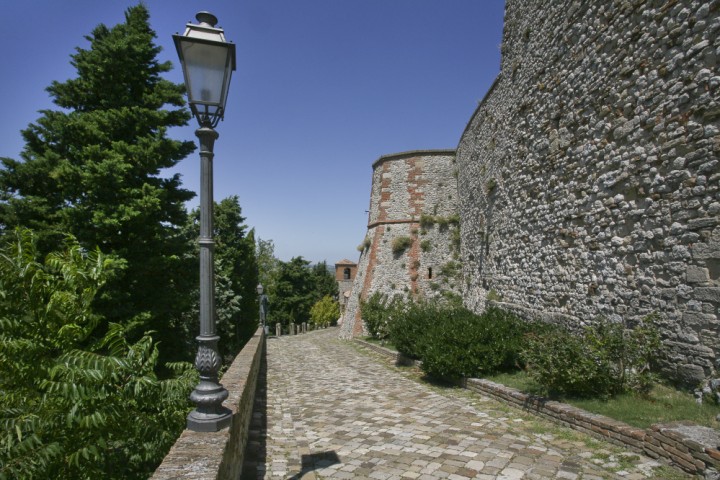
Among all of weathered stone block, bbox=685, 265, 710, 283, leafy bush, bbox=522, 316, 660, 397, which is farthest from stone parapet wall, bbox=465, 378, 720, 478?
weathered stone block, bbox=685, 265, 710, 283

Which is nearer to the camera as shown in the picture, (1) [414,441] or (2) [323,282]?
(1) [414,441]

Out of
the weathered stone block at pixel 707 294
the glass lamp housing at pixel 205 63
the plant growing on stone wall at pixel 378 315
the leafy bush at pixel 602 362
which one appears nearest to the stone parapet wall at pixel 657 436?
the leafy bush at pixel 602 362

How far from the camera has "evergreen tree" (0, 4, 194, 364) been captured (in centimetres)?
1056

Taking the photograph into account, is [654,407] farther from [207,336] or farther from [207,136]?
[207,136]

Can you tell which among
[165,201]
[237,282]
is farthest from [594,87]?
[237,282]

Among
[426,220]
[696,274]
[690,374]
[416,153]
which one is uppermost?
[416,153]

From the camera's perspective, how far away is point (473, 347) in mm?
8172

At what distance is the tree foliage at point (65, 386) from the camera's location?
3412 millimetres

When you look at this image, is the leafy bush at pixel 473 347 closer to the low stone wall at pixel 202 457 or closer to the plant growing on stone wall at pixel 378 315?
the low stone wall at pixel 202 457

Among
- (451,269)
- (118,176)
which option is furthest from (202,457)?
(451,269)

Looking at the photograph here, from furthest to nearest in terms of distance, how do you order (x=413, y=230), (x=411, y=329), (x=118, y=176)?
1. (x=413, y=230)
2. (x=411, y=329)
3. (x=118, y=176)

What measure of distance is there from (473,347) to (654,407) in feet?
10.9

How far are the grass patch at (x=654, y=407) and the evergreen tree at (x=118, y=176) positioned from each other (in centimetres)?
945

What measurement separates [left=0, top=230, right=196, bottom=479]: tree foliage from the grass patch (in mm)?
4790
